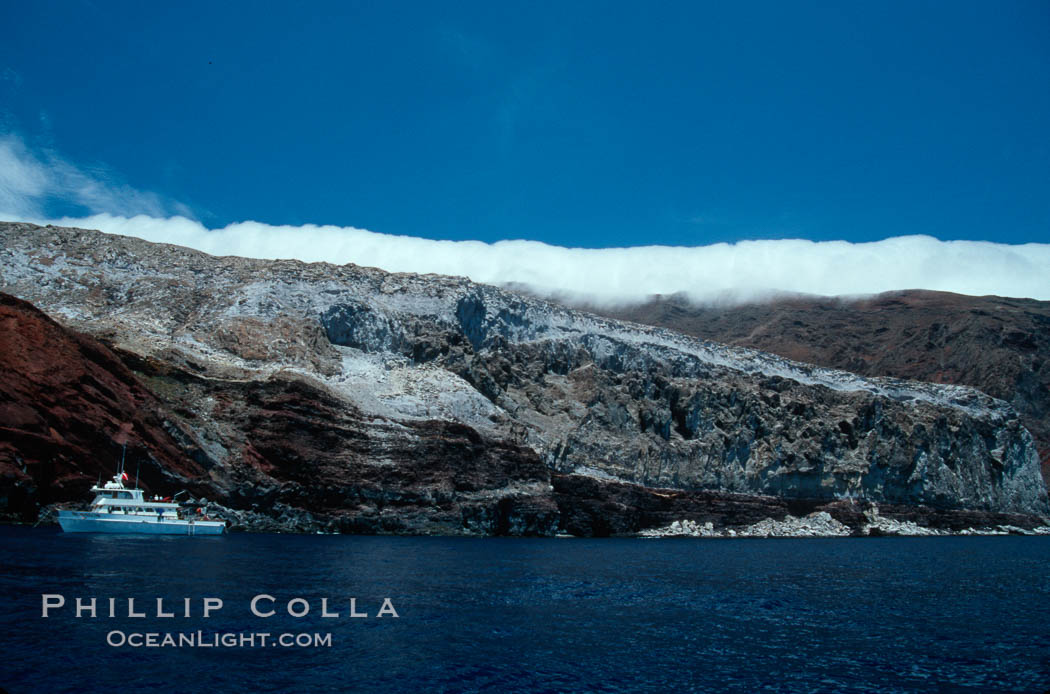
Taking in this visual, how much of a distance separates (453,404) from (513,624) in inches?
2686

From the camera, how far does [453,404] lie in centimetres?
10056

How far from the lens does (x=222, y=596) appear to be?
34500 millimetres

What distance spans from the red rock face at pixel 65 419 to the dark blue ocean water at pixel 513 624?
6005mm

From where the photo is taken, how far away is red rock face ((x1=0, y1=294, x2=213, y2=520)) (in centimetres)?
6234

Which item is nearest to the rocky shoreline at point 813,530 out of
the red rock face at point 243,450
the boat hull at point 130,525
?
the red rock face at point 243,450

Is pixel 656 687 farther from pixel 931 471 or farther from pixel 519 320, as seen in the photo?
pixel 931 471

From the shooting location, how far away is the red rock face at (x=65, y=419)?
6234 cm

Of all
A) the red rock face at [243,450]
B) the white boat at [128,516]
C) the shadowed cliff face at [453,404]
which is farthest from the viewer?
the shadowed cliff face at [453,404]

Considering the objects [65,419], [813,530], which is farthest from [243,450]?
[813,530]

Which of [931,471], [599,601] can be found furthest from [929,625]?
[931,471]

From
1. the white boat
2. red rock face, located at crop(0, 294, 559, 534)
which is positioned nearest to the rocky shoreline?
red rock face, located at crop(0, 294, 559, 534)

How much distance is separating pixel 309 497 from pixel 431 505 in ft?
44.0

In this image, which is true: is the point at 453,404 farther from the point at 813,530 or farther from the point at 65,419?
the point at 813,530

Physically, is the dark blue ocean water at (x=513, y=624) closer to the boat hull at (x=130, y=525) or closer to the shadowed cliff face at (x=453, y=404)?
the boat hull at (x=130, y=525)
